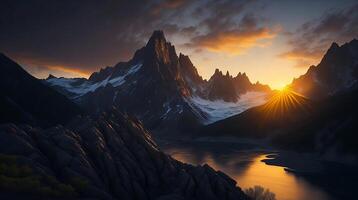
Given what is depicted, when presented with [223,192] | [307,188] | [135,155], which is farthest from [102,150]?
[307,188]

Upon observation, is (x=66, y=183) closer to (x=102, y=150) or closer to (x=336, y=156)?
(x=102, y=150)

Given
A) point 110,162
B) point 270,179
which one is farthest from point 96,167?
point 270,179

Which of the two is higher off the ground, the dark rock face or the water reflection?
the dark rock face

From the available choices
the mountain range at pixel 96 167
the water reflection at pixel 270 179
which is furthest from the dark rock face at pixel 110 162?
the water reflection at pixel 270 179

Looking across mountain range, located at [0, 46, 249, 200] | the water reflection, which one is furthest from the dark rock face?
the water reflection

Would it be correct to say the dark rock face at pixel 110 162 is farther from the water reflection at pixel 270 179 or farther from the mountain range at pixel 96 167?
the water reflection at pixel 270 179

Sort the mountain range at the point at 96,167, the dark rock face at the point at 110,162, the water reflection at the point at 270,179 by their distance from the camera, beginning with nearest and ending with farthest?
the mountain range at the point at 96,167 → the dark rock face at the point at 110,162 → the water reflection at the point at 270,179

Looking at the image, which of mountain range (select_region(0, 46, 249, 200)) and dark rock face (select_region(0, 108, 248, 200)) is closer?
mountain range (select_region(0, 46, 249, 200))

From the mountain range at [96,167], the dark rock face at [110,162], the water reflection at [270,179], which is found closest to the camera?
the mountain range at [96,167]

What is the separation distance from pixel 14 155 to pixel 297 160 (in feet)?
476

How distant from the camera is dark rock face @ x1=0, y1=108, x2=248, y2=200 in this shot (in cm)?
5003

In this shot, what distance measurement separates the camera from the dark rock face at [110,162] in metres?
50.0

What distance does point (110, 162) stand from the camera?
5925 centimetres

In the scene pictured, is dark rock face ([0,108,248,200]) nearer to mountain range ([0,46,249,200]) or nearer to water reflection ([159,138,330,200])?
mountain range ([0,46,249,200])
